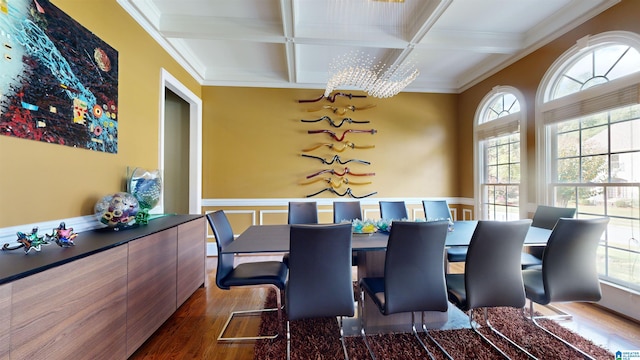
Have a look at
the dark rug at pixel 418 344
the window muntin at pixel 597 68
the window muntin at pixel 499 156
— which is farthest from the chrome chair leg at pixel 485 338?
the window muntin at pixel 597 68

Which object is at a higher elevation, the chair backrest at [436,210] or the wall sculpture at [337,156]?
the wall sculpture at [337,156]

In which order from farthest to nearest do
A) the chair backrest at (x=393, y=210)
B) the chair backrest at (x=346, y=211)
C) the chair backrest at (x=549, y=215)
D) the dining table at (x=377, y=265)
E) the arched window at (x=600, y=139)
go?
the chair backrest at (x=393, y=210) < the chair backrest at (x=346, y=211) < the chair backrest at (x=549, y=215) < the arched window at (x=600, y=139) < the dining table at (x=377, y=265)

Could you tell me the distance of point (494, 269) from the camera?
159cm

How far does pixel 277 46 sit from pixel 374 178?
2.52 meters

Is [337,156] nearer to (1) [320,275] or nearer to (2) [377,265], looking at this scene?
(2) [377,265]

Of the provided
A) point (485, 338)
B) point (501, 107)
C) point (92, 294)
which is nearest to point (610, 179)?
point (501, 107)

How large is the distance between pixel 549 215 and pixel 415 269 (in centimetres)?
189

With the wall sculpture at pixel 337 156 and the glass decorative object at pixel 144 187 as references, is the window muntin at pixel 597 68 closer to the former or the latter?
the wall sculpture at pixel 337 156

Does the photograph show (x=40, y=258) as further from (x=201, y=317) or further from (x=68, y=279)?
(x=201, y=317)

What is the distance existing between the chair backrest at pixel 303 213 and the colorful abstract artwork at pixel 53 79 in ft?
5.86

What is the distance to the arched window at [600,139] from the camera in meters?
2.17

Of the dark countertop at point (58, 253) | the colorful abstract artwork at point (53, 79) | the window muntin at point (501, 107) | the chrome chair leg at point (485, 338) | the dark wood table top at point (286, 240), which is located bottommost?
the chrome chair leg at point (485, 338)

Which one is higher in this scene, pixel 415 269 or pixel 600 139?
pixel 600 139

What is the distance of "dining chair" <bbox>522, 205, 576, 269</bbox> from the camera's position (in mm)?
2195
